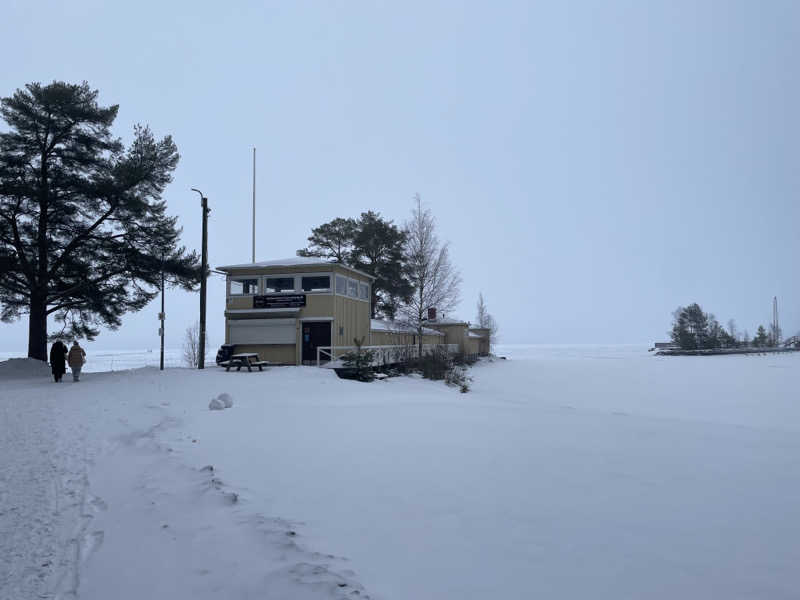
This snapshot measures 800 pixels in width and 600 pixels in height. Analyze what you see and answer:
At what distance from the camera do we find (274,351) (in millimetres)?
25953

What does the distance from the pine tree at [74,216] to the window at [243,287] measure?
6.51ft

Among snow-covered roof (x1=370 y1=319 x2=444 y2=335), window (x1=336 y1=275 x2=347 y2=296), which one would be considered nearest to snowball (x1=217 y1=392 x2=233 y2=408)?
window (x1=336 y1=275 x2=347 y2=296)

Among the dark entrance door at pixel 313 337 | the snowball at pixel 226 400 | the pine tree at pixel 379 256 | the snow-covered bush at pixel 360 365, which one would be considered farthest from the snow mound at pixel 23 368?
the pine tree at pixel 379 256

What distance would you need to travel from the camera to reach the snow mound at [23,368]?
22047mm

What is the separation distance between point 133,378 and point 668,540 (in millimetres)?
19787

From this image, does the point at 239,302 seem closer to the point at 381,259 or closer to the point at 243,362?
the point at 243,362

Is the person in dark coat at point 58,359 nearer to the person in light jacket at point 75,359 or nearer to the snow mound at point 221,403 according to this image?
the person in light jacket at point 75,359

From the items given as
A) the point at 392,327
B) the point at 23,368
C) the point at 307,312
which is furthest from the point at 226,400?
the point at 392,327

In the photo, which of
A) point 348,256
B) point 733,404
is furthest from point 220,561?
point 348,256

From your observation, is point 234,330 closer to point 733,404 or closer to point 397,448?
point 397,448

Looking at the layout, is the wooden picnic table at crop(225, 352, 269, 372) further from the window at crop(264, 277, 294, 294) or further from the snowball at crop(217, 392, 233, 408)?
the snowball at crop(217, 392, 233, 408)

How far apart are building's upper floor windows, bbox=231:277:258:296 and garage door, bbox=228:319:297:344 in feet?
5.54

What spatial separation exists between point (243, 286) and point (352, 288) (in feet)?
19.4

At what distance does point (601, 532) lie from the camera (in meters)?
4.64
